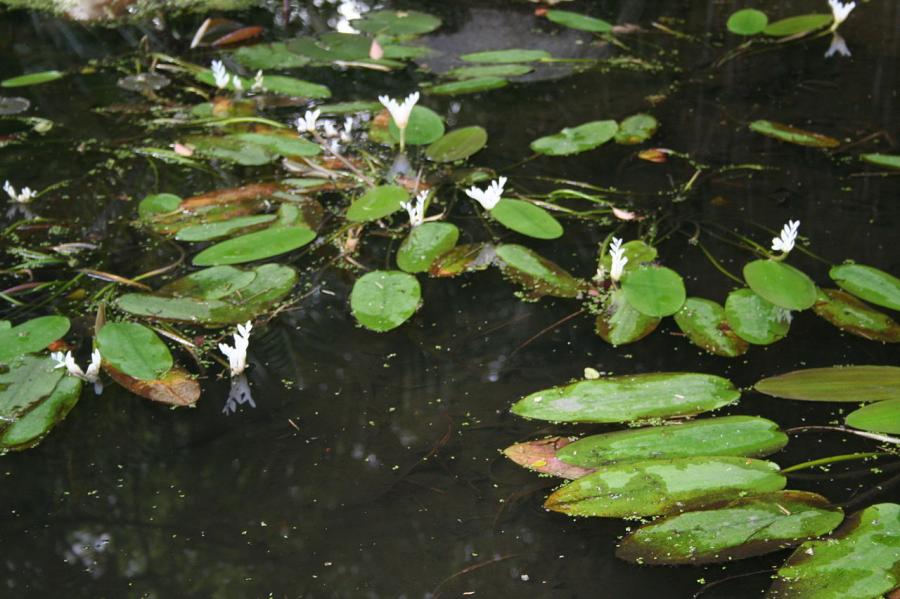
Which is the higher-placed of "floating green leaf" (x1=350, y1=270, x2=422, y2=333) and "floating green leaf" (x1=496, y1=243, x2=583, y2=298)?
"floating green leaf" (x1=496, y1=243, x2=583, y2=298)

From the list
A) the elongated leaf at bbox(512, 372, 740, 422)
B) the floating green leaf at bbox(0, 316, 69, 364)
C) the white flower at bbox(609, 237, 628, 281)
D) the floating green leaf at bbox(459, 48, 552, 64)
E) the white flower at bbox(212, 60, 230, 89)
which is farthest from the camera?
the floating green leaf at bbox(459, 48, 552, 64)

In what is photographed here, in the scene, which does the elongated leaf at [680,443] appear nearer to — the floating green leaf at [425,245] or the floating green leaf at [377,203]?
the floating green leaf at [425,245]

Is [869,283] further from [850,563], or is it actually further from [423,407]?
[423,407]

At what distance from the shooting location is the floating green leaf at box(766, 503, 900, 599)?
39.2 inches

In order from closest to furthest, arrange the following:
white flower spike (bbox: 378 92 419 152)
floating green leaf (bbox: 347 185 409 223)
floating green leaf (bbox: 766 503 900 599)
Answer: floating green leaf (bbox: 766 503 900 599), floating green leaf (bbox: 347 185 409 223), white flower spike (bbox: 378 92 419 152)

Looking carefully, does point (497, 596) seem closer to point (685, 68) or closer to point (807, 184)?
point (807, 184)

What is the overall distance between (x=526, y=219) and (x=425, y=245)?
197mm

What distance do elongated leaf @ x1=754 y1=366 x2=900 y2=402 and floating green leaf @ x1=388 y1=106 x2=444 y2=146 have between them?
3.16 ft

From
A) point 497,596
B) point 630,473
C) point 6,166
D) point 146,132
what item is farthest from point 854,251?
point 6,166

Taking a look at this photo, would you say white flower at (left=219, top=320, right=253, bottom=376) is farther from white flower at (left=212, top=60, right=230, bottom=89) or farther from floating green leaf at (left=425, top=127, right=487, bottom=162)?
white flower at (left=212, top=60, right=230, bottom=89)

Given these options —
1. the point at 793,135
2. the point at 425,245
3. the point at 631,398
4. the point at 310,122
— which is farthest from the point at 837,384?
the point at 310,122

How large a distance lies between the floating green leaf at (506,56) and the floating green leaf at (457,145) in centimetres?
46

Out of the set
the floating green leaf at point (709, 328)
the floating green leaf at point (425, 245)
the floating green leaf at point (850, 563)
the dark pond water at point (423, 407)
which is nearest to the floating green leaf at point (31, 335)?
the dark pond water at point (423, 407)

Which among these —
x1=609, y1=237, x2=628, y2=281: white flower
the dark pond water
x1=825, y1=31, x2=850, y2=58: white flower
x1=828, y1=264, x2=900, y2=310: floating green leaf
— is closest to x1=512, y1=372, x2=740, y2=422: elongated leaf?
the dark pond water
